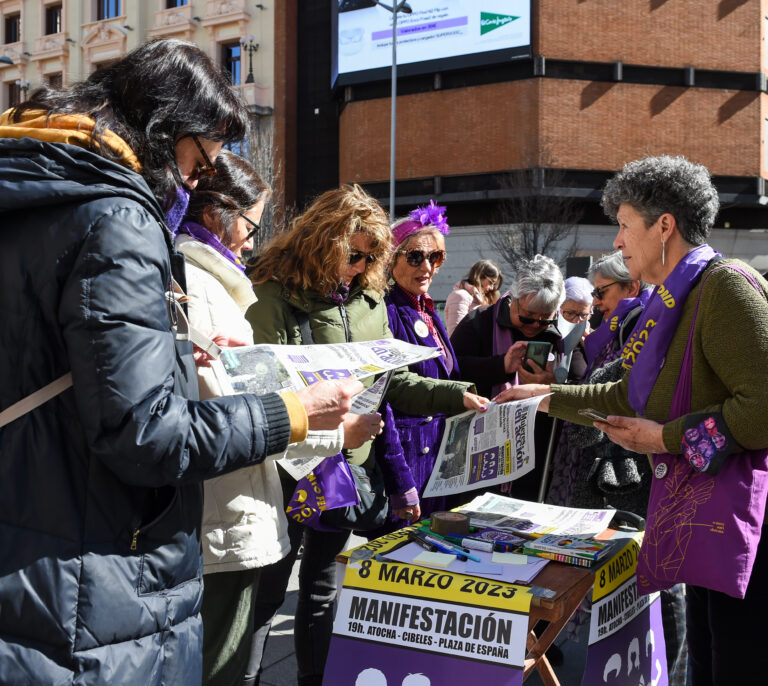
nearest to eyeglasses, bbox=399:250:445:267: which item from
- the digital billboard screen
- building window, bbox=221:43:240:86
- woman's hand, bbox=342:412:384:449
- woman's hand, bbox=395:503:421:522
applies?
woman's hand, bbox=395:503:421:522

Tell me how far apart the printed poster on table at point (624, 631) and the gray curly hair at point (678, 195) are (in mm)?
1069

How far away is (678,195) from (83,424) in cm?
197

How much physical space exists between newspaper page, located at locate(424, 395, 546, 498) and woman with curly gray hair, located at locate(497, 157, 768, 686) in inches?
10.8

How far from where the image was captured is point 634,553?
2.38 m

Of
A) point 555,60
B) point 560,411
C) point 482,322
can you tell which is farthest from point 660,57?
point 560,411

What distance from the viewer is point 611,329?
366cm

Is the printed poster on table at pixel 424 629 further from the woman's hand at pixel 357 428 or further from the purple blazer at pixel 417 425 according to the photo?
the purple blazer at pixel 417 425

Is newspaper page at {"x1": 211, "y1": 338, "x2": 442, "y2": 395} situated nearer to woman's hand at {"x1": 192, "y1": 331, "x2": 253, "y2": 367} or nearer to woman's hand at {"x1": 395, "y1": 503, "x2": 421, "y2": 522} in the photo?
woman's hand at {"x1": 192, "y1": 331, "x2": 253, "y2": 367}

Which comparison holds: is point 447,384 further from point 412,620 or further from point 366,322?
point 412,620

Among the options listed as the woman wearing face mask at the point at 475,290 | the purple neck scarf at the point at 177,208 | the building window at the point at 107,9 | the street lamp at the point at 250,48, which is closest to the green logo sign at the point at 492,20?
the street lamp at the point at 250,48

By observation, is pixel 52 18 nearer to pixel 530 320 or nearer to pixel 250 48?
pixel 250 48

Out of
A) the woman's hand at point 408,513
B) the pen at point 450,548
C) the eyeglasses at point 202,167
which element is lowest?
the woman's hand at point 408,513

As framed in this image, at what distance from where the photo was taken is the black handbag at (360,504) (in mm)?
2688

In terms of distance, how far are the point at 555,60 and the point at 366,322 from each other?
1032 inches
